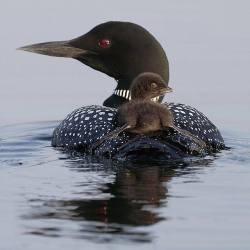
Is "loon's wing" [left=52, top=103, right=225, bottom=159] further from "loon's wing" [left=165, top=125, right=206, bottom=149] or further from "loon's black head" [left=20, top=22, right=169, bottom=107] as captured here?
"loon's black head" [left=20, top=22, right=169, bottom=107]

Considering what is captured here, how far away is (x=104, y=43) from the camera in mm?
9617

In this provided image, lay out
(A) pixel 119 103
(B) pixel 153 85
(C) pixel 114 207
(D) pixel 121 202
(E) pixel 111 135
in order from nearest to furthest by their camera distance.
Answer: (C) pixel 114 207 → (D) pixel 121 202 → (E) pixel 111 135 → (B) pixel 153 85 → (A) pixel 119 103

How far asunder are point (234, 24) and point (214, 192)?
5.32 metres

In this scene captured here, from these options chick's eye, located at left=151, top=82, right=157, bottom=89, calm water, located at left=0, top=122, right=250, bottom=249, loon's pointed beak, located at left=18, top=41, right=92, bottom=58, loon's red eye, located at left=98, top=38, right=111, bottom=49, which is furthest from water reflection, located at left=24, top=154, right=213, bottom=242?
loon's pointed beak, located at left=18, top=41, right=92, bottom=58

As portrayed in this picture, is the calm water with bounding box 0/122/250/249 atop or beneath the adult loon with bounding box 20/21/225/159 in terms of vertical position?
beneath

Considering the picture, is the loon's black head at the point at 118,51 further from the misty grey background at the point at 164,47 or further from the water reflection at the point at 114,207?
the water reflection at the point at 114,207

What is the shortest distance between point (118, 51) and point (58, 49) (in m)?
0.58

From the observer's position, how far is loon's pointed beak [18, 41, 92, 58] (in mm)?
9836

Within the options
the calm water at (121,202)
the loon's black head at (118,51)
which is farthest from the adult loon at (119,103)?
the calm water at (121,202)

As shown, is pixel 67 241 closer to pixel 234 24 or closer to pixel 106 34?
pixel 106 34

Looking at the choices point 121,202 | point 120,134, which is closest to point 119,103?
point 120,134

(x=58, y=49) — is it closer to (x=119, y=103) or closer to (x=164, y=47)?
(x=119, y=103)

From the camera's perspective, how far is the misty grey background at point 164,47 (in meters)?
10.2

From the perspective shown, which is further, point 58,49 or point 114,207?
point 58,49
